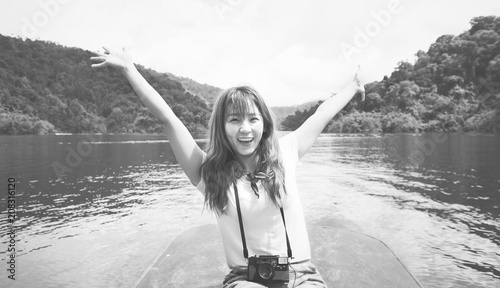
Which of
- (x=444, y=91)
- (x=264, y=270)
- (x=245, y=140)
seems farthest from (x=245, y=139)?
(x=444, y=91)

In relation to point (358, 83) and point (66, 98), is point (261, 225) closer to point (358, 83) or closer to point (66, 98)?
point (358, 83)

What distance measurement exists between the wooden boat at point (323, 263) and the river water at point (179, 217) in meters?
1.86

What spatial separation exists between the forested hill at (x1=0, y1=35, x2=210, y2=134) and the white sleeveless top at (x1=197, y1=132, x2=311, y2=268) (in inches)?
4203

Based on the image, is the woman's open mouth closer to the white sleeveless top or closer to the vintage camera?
the white sleeveless top

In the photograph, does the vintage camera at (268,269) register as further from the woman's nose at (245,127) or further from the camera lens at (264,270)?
the woman's nose at (245,127)

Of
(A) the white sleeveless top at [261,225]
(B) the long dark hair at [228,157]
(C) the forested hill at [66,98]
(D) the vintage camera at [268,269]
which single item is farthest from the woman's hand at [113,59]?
(C) the forested hill at [66,98]

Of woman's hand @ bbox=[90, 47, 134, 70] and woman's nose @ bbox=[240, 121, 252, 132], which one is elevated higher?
woman's hand @ bbox=[90, 47, 134, 70]

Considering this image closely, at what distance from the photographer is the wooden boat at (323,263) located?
13.9ft

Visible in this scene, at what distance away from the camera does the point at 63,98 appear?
126750 millimetres

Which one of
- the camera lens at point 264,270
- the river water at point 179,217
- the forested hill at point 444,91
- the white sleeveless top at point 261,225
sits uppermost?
the forested hill at point 444,91

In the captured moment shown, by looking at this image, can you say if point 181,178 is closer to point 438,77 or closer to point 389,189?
point 389,189

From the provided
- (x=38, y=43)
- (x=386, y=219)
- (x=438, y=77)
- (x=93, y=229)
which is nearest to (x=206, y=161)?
(x=93, y=229)

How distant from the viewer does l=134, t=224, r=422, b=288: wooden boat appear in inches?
166

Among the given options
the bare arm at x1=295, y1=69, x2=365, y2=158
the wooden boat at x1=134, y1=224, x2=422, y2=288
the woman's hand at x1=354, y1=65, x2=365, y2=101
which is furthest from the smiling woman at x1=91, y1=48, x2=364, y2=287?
the wooden boat at x1=134, y1=224, x2=422, y2=288
